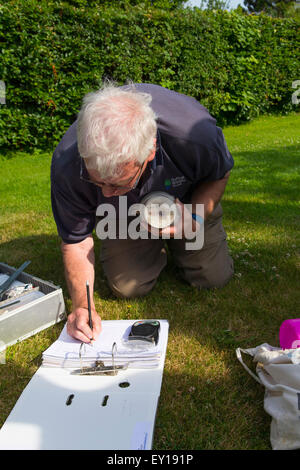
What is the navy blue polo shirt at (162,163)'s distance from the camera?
217 centimetres

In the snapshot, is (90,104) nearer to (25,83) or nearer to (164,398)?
(164,398)

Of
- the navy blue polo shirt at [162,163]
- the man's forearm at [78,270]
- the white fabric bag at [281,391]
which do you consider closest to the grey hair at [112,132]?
the navy blue polo shirt at [162,163]

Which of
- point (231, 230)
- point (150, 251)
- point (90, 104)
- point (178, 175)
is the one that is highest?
point (90, 104)

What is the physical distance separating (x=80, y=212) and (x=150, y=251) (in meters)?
0.80

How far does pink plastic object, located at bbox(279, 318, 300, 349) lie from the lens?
1955 mm

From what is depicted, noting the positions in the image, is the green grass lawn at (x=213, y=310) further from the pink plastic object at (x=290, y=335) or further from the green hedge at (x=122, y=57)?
the green hedge at (x=122, y=57)

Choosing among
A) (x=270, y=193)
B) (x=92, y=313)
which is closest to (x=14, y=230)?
(x=92, y=313)

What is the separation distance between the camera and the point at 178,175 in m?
2.38

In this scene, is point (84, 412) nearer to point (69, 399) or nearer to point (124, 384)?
point (69, 399)

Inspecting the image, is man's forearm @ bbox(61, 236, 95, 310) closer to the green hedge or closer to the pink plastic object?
the pink plastic object

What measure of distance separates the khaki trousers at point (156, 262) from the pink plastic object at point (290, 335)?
0.83 m

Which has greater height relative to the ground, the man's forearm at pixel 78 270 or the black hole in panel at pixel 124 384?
the man's forearm at pixel 78 270

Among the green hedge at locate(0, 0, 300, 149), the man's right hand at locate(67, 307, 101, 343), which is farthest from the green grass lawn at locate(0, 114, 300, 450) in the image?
the green hedge at locate(0, 0, 300, 149)

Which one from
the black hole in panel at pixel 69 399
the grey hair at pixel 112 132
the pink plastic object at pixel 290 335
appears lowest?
the black hole in panel at pixel 69 399
